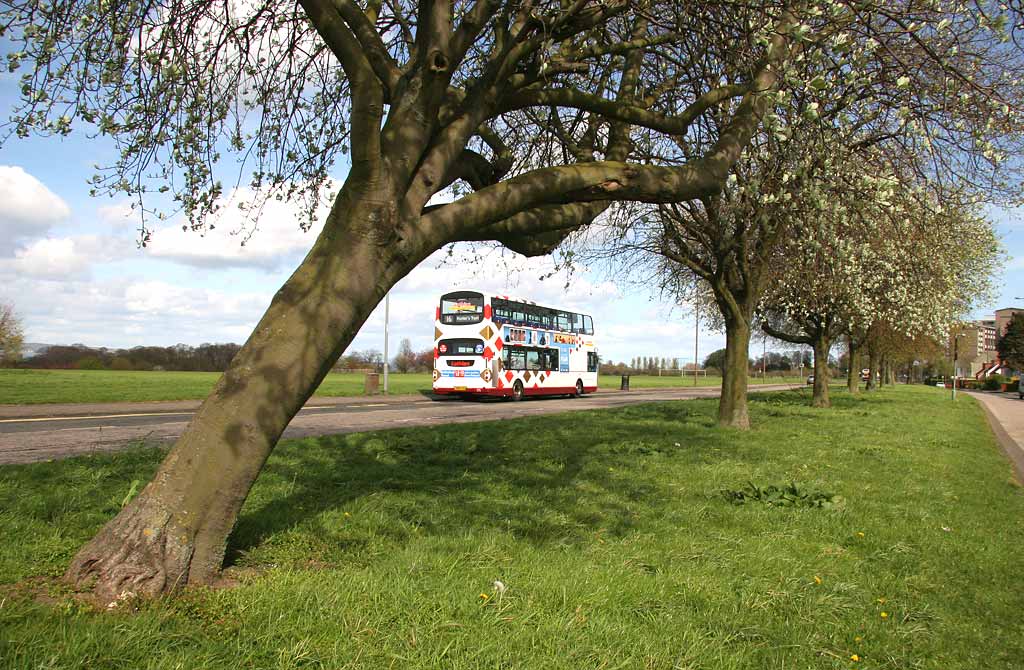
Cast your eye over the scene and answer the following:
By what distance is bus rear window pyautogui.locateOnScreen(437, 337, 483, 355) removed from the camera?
2852cm

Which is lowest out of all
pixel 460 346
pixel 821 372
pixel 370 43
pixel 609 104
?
pixel 821 372

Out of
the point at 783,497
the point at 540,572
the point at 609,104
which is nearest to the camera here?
the point at 540,572

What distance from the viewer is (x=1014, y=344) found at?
74875 millimetres

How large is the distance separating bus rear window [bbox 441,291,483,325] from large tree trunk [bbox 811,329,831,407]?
13.3 metres

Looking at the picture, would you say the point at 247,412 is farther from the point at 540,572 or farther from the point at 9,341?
the point at 9,341

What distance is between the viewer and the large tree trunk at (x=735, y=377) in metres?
14.9

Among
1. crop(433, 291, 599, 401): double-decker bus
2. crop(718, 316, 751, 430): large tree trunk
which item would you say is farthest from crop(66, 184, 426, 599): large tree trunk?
crop(433, 291, 599, 401): double-decker bus

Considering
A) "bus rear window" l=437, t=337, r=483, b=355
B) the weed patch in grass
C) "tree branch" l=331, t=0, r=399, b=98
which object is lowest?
the weed patch in grass

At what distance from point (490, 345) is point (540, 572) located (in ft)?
79.6

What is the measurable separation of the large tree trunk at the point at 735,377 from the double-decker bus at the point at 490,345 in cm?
1392

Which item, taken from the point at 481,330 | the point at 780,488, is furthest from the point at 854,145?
the point at 481,330

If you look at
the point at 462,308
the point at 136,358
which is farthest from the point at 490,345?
the point at 136,358

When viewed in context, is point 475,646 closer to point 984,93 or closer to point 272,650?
point 272,650

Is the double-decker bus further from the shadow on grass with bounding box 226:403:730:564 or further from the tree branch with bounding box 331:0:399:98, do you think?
the tree branch with bounding box 331:0:399:98
